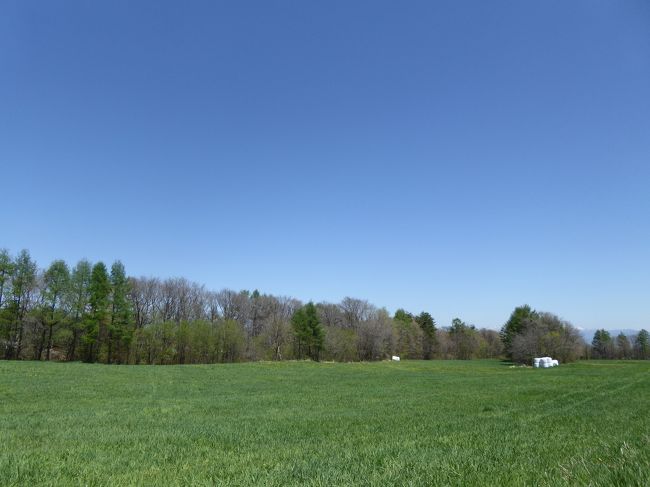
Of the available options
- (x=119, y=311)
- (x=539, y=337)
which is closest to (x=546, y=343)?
(x=539, y=337)

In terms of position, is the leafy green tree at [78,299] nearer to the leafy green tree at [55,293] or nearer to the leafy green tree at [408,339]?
the leafy green tree at [55,293]

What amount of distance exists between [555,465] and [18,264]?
260 ft

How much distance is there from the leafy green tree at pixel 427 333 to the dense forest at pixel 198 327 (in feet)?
1.02

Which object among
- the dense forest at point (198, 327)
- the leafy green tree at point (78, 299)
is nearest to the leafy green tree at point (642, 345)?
the dense forest at point (198, 327)

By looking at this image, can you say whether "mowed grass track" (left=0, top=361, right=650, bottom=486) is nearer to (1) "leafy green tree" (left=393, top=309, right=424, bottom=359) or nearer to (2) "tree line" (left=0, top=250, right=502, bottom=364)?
(2) "tree line" (left=0, top=250, right=502, bottom=364)

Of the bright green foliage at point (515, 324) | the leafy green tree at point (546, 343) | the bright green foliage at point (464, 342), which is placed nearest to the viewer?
the leafy green tree at point (546, 343)

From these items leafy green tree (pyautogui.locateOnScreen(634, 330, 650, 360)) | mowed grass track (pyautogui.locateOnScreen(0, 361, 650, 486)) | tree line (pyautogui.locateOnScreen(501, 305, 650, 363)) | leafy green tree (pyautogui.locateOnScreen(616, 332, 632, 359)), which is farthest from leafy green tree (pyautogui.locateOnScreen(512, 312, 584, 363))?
mowed grass track (pyautogui.locateOnScreen(0, 361, 650, 486))

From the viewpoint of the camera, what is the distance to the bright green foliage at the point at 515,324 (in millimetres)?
117887

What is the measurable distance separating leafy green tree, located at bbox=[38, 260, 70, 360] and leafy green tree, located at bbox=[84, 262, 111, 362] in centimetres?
404

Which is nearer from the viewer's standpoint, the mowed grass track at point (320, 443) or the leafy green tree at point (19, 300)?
the mowed grass track at point (320, 443)

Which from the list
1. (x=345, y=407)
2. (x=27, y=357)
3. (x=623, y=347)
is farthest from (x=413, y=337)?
(x=345, y=407)

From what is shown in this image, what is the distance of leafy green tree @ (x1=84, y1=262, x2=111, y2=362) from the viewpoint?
6919 centimetres

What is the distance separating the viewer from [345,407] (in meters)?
20.8

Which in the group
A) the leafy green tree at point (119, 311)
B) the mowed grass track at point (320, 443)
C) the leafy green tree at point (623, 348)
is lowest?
the leafy green tree at point (623, 348)
